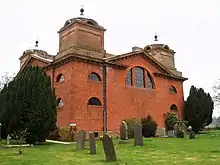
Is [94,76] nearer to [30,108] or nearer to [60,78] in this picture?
[60,78]

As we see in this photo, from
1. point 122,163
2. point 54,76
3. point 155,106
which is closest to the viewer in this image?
point 122,163

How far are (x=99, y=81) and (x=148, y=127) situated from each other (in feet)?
23.6

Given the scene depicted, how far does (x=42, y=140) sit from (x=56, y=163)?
12.8m

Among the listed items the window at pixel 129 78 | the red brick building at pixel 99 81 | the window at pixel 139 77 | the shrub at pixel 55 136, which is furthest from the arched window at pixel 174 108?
the shrub at pixel 55 136

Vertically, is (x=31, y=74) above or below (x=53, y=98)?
above

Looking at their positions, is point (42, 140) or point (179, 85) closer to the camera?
point (42, 140)

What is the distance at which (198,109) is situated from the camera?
127 ft

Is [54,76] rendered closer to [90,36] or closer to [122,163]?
[90,36]

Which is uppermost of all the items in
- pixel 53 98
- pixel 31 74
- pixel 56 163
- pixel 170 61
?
pixel 170 61

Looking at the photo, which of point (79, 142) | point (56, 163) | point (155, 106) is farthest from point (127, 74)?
point (56, 163)

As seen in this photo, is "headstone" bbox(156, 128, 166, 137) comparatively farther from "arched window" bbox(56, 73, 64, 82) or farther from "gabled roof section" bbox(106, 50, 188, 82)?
"arched window" bbox(56, 73, 64, 82)

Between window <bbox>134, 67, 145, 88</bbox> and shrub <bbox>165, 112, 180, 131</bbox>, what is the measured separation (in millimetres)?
5010

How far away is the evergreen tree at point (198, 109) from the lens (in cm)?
3831

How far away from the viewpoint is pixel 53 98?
24.8 m
